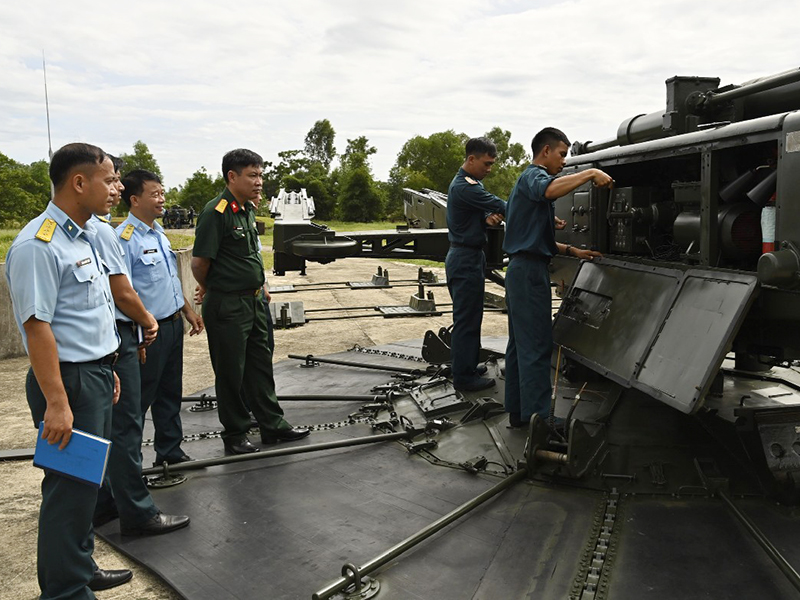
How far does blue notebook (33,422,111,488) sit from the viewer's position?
270cm

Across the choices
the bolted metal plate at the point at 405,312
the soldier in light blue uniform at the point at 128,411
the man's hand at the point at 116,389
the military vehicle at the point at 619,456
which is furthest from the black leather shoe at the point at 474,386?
the bolted metal plate at the point at 405,312

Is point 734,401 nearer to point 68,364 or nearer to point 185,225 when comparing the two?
point 68,364

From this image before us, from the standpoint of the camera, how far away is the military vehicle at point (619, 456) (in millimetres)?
3174

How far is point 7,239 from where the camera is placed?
1930cm

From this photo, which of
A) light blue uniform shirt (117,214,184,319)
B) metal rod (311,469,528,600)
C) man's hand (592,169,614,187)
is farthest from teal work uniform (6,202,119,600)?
man's hand (592,169,614,187)

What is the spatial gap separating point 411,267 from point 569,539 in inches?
740

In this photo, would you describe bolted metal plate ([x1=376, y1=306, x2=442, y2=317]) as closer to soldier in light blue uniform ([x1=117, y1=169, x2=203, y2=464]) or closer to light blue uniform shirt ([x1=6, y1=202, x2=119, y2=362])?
soldier in light blue uniform ([x1=117, y1=169, x2=203, y2=464])

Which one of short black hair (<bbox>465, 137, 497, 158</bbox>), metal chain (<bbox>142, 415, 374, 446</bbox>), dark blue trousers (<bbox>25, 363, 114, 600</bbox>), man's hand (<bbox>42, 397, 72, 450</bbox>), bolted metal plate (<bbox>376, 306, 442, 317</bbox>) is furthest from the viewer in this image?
bolted metal plate (<bbox>376, 306, 442, 317</bbox>)

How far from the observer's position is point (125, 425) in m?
3.55

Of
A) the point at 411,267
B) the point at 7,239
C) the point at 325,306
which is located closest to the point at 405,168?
the point at 411,267

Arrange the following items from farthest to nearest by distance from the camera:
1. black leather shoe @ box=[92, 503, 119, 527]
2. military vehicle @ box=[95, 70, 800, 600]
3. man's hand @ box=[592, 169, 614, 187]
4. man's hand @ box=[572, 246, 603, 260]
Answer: man's hand @ box=[572, 246, 603, 260]
man's hand @ box=[592, 169, 614, 187]
black leather shoe @ box=[92, 503, 119, 527]
military vehicle @ box=[95, 70, 800, 600]

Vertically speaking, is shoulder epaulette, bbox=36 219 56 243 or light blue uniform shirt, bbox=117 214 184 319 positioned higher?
shoulder epaulette, bbox=36 219 56 243

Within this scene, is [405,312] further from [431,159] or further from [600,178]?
[431,159]

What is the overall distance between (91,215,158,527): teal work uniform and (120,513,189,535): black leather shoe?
0.02 meters
